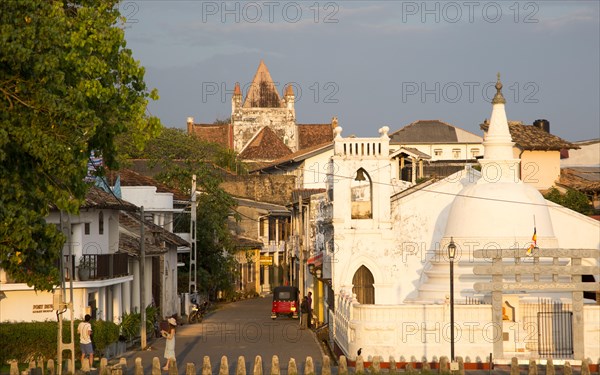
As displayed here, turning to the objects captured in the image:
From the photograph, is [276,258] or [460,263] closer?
[460,263]

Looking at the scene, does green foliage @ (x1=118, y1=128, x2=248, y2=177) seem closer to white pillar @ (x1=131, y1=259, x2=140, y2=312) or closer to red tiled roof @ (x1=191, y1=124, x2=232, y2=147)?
red tiled roof @ (x1=191, y1=124, x2=232, y2=147)

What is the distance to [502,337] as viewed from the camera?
3453 centimetres

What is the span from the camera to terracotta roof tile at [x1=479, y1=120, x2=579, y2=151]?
2596 inches

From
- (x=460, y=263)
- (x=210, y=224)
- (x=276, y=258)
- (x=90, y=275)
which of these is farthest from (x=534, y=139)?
(x=90, y=275)

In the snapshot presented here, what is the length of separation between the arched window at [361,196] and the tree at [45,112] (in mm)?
22260

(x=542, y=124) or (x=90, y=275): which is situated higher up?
(x=542, y=124)

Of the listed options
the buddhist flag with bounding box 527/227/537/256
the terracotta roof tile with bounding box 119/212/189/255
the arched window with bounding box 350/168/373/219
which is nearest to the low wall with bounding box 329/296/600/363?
the buddhist flag with bounding box 527/227/537/256

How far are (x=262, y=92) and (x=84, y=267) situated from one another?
376 feet

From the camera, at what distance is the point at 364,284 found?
4759cm

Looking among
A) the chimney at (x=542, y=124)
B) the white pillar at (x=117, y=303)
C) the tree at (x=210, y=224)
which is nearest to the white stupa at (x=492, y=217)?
the white pillar at (x=117, y=303)

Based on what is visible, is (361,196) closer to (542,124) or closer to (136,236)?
(136,236)

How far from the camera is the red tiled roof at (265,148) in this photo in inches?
5044

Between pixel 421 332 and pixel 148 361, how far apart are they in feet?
27.4

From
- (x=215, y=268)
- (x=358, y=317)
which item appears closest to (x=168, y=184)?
(x=215, y=268)
